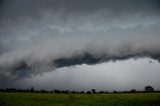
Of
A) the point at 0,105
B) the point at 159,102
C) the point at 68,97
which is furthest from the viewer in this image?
the point at 68,97

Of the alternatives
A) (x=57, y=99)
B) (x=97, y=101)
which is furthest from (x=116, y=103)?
(x=57, y=99)

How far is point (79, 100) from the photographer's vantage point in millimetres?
57094

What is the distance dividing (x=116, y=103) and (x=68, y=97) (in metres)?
10.2

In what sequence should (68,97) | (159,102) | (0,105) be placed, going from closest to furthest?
(0,105), (159,102), (68,97)

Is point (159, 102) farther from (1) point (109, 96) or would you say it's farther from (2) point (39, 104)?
(2) point (39, 104)

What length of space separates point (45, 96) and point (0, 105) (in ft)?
34.4

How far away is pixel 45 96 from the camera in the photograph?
2341 inches

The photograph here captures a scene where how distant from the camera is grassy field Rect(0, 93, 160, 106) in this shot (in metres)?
54.0

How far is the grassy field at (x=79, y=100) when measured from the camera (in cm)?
5397

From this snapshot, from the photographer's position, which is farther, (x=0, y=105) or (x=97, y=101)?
(x=97, y=101)

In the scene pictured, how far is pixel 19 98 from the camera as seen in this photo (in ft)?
185

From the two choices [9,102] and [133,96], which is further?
[133,96]

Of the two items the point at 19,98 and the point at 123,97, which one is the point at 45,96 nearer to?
the point at 19,98

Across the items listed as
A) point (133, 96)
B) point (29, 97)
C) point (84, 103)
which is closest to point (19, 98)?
point (29, 97)
